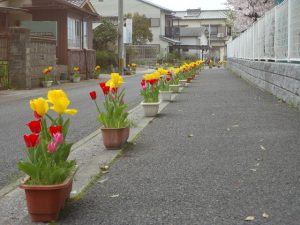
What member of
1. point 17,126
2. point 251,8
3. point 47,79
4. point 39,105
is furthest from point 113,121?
point 251,8

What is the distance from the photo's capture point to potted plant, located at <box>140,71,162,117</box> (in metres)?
10.2

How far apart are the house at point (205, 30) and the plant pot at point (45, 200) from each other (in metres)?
78.0

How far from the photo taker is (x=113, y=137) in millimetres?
6832

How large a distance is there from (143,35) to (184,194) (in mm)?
56233

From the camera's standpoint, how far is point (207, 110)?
39.0 ft

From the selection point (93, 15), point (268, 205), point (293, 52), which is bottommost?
point (268, 205)

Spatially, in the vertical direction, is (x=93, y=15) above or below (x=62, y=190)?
above

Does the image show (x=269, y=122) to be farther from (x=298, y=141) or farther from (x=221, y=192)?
(x=221, y=192)

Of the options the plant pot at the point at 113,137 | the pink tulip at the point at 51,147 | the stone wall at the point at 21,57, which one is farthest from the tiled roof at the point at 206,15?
the pink tulip at the point at 51,147

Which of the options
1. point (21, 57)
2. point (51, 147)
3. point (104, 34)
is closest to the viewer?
point (51, 147)

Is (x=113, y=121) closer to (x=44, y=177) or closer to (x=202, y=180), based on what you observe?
(x=202, y=180)

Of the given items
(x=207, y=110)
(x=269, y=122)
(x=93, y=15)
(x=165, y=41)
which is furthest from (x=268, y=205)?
(x=165, y=41)

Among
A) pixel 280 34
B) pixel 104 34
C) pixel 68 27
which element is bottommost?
pixel 280 34

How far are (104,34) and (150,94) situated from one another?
34.7m
